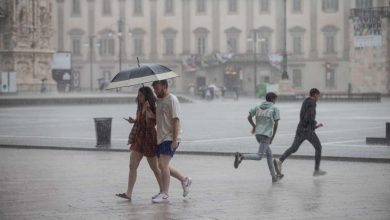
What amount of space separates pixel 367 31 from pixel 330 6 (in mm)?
8788

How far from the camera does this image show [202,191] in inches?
500

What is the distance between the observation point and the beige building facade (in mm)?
82438

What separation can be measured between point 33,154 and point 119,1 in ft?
221

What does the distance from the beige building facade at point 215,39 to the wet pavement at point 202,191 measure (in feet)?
209

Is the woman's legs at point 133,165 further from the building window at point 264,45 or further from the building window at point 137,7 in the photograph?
the building window at point 137,7

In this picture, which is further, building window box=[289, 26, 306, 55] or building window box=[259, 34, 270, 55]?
building window box=[259, 34, 270, 55]

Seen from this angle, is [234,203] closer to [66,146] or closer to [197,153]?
[197,153]

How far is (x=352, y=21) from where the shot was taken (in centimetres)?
7562

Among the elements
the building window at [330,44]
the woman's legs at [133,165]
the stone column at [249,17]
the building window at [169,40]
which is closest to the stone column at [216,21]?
the stone column at [249,17]

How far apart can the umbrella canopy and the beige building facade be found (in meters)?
68.4

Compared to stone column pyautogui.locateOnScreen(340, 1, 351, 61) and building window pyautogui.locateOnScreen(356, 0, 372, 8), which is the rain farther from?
building window pyautogui.locateOnScreen(356, 0, 372, 8)

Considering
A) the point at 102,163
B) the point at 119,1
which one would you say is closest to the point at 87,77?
the point at 119,1

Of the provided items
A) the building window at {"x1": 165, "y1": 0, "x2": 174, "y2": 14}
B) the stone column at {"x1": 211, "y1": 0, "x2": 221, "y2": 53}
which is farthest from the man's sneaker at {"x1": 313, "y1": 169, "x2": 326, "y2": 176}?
the building window at {"x1": 165, "y1": 0, "x2": 174, "y2": 14}

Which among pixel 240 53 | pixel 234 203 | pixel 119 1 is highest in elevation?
pixel 119 1
